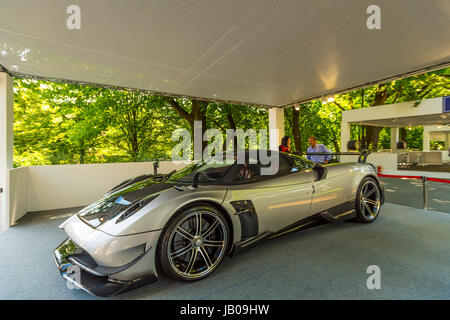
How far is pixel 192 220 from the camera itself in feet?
6.97

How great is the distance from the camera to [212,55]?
3.80 metres

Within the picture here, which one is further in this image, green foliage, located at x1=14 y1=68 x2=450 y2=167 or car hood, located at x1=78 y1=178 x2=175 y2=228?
green foliage, located at x1=14 y1=68 x2=450 y2=167

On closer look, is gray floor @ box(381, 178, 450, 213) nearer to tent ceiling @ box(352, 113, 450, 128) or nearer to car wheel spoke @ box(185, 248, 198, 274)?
car wheel spoke @ box(185, 248, 198, 274)

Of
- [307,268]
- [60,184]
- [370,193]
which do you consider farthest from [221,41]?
[60,184]

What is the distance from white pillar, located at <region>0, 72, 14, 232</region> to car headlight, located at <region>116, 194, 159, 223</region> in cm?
336

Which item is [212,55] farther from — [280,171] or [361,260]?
[361,260]

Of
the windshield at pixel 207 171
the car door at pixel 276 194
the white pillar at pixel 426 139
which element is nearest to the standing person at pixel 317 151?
the car door at pixel 276 194

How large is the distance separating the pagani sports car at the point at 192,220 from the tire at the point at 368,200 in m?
0.42

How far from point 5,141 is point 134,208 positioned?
375 centimetres

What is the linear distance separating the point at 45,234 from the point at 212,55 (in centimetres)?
377

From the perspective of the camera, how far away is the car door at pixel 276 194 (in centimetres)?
236

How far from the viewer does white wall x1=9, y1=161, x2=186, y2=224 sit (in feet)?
14.3

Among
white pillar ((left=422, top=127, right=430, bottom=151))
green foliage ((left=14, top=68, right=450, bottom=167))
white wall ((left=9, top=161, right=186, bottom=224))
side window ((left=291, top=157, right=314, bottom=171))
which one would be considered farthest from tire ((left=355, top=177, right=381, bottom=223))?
white pillar ((left=422, top=127, right=430, bottom=151))

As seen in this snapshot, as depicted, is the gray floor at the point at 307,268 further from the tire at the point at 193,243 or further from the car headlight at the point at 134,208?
the car headlight at the point at 134,208
